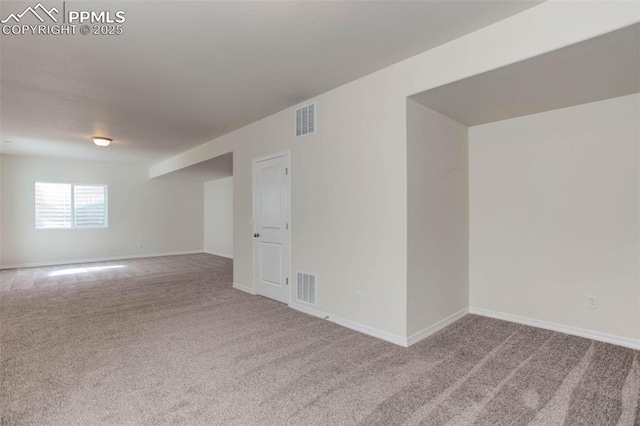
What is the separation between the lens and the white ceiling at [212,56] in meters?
2.13

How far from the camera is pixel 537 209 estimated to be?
11.0ft

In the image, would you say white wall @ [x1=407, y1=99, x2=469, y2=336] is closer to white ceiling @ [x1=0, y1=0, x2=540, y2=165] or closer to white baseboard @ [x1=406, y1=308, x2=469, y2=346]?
white baseboard @ [x1=406, y1=308, x2=469, y2=346]

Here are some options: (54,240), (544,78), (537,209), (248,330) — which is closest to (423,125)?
(544,78)

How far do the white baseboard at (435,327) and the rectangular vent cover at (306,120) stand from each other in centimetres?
247

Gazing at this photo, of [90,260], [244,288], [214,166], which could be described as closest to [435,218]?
[244,288]

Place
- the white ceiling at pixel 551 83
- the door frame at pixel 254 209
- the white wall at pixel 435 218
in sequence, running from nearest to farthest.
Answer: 1. the white ceiling at pixel 551 83
2. the white wall at pixel 435 218
3. the door frame at pixel 254 209

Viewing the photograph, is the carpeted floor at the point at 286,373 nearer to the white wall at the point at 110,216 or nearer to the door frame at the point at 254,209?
the door frame at the point at 254,209

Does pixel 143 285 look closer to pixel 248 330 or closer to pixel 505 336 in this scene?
pixel 248 330

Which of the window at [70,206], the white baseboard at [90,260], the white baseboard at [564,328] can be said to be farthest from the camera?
the window at [70,206]

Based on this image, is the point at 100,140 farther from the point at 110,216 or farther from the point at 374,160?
the point at 374,160

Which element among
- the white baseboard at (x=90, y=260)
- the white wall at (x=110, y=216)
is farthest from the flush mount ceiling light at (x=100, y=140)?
Answer: the white baseboard at (x=90, y=260)

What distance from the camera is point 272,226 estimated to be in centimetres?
439

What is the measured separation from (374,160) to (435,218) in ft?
2.90

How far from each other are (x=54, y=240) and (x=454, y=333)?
890cm
